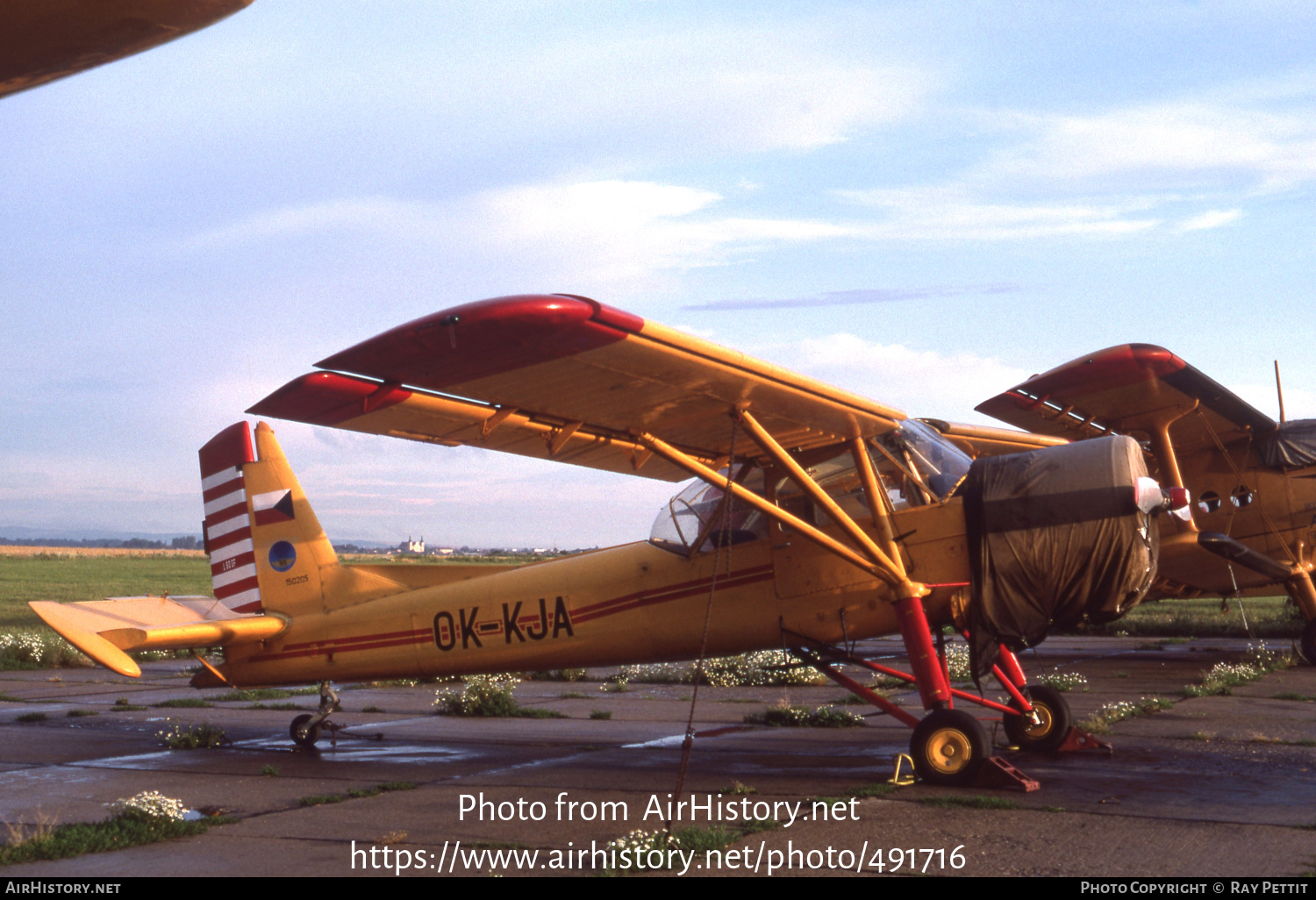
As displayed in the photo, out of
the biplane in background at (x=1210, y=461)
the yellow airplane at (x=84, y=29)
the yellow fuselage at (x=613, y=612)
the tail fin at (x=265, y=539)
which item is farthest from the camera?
the biplane in background at (x=1210, y=461)

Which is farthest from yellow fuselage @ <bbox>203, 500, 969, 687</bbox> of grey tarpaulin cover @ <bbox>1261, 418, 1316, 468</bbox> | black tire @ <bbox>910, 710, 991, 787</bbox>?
→ grey tarpaulin cover @ <bbox>1261, 418, 1316, 468</bbox>

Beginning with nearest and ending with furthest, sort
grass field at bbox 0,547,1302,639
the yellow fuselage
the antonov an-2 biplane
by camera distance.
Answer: the antonov an-2 biplane → the yellow fuselage → grass field at bbox 0,547,1302,639

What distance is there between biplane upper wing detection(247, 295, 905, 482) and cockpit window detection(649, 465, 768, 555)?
34cm

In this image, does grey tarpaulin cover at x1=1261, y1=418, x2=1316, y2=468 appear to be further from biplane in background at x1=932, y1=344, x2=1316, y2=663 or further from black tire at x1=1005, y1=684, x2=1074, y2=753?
black tire at x1=1005, y1=684, x2=1074, y2=753

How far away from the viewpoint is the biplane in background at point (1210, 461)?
1235 centimetres

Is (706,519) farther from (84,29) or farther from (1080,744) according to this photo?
(84,29)

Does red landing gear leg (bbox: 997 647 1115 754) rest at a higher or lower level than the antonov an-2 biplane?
lower

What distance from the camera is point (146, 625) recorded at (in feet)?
30.4

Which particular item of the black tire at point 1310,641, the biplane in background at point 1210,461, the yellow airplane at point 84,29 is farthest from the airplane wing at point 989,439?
the yellow airplane at point 84,29

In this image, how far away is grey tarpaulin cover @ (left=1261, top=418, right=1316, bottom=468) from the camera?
1501 centimetres

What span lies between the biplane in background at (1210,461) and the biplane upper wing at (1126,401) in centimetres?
2

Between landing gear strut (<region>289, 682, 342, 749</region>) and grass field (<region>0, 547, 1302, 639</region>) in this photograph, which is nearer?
landing gear strut (<region>289, 682, 342, 749</region>)

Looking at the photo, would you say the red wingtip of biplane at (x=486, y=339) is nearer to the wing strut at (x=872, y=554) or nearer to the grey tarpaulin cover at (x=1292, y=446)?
A: the wing strut at (x=872, y=554)
